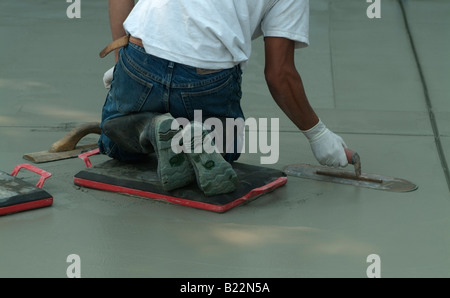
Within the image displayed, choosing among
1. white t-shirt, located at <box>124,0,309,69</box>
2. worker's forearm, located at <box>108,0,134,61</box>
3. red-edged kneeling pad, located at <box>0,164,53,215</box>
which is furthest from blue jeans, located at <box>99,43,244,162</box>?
red-edged kneeling pad, located at <box>0,164,53,215</box>

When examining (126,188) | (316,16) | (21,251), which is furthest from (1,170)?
(316,16)

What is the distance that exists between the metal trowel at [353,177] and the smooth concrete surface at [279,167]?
0.06m

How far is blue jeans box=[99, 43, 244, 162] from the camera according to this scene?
2.95 m

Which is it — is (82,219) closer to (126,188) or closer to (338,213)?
(126,188)

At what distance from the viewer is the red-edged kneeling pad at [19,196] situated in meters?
2.83

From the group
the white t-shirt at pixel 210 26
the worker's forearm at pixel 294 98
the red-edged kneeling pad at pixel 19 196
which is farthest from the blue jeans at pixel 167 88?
the red-edged kneeling pad at pixel 19 196

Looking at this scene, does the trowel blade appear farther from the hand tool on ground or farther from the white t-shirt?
the hand tool on ground

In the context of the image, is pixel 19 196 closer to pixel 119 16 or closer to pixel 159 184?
pixel 159 184

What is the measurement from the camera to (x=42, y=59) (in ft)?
16.6

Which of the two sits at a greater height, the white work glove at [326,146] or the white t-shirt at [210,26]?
the white t-shirt at [210,26]

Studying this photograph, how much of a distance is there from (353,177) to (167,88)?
3.10 ft

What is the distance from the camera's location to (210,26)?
2.87 meters

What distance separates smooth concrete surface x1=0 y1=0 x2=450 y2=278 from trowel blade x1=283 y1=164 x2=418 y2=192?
5cm

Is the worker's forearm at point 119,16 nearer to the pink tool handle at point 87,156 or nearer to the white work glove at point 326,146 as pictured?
the pink tool handle at point 87,156
